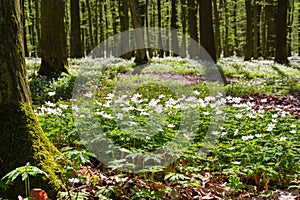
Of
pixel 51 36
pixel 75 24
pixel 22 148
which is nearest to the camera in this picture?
pixel 22 148

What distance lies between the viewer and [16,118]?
3.65 metres

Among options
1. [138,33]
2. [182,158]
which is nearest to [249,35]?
[138,33]

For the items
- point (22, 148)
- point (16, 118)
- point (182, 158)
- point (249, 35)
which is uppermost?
point (249, 35)

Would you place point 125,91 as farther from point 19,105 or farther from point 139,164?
point 19,105

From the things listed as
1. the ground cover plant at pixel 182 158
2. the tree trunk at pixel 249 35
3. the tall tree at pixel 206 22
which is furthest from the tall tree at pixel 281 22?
the ground cover plant at pixel 182 158

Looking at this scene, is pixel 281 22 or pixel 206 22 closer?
pixel 206 22

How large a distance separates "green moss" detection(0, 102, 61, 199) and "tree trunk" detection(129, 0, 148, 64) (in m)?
14.9

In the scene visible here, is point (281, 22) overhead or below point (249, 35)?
overhead

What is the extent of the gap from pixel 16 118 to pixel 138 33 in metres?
16.0

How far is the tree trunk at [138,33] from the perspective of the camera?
18.0 m

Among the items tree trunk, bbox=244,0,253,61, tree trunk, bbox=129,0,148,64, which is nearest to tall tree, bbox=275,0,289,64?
tree trunk, bbox=244,0,253,61

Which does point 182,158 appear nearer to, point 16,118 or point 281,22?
point 16,118

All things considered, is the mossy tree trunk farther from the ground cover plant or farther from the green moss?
the ground cover plant

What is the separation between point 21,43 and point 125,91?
6546 mm
